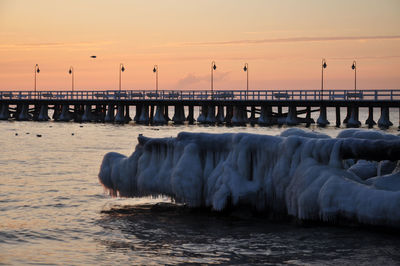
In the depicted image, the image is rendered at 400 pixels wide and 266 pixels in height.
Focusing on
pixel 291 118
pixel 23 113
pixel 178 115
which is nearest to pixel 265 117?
pixel 291 118

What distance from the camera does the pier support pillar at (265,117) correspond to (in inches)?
2825

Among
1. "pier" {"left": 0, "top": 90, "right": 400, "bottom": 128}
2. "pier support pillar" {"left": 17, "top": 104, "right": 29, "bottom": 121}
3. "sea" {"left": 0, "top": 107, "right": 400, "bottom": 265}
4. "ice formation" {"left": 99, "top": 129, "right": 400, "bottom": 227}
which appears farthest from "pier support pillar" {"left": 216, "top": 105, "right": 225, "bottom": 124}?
"ice formation" {"left": 99, "top": 129, "right": 400, "bottom": 227}

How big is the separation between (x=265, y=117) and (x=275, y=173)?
5751 cm

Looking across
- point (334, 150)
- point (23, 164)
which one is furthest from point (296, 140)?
point (23, 164)

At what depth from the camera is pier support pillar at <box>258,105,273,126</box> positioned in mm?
71750

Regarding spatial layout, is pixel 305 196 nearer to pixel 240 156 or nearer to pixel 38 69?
pixel 240 156

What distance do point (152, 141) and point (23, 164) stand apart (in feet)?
50.0

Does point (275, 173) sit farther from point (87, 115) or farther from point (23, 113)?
point (23, 113)

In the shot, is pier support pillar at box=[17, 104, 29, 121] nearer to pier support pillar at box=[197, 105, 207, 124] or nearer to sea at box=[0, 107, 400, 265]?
pier support pillar at box=[197, 105, 207, 124]

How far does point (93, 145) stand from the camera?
44.7 m

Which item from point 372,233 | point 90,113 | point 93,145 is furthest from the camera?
point 90,113

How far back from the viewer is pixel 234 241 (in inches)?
537

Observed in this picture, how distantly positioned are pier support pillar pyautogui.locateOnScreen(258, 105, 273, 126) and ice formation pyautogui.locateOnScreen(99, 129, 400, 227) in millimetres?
54420

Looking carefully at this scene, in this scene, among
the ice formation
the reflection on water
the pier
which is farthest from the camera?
the pier
